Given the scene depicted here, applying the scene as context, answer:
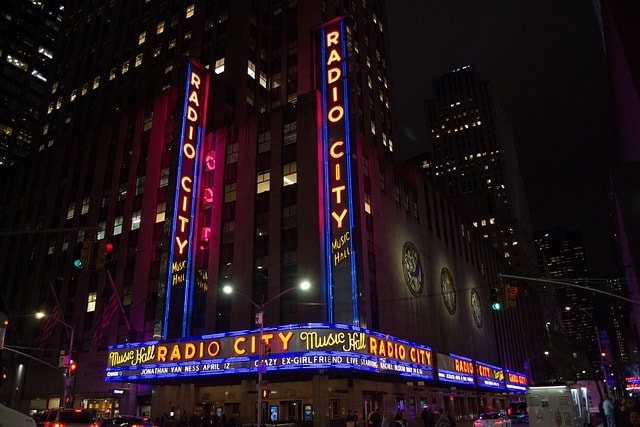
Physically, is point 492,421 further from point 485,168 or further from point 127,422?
point 485,168

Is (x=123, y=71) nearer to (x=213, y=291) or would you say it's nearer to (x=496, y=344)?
(x=213, y=291)

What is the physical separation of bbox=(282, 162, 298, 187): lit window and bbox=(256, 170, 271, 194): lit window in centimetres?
162

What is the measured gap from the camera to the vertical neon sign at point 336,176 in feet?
126

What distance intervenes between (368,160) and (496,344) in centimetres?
4467

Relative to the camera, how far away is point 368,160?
155 ft

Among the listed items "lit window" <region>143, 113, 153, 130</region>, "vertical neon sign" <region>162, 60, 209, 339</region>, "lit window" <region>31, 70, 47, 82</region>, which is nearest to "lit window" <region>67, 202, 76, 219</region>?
"lit window" <region>143, 113, 153, 130</region>

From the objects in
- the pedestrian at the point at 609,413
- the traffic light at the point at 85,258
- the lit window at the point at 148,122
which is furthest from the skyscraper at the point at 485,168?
the traffic light at the point at 85,258

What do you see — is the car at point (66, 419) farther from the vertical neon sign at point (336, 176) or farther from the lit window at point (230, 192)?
the lit window at point (230, 192)

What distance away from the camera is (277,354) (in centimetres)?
3547

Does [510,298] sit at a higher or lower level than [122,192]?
lower

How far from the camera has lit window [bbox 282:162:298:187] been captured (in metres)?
44.4

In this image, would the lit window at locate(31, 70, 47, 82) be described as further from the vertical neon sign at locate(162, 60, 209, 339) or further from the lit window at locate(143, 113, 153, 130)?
the vertical neon sign at locate(162, 60, 209, 339)

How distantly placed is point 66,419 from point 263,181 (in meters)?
25.2

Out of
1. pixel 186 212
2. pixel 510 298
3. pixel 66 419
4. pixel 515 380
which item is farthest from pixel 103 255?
pixel 515 380
